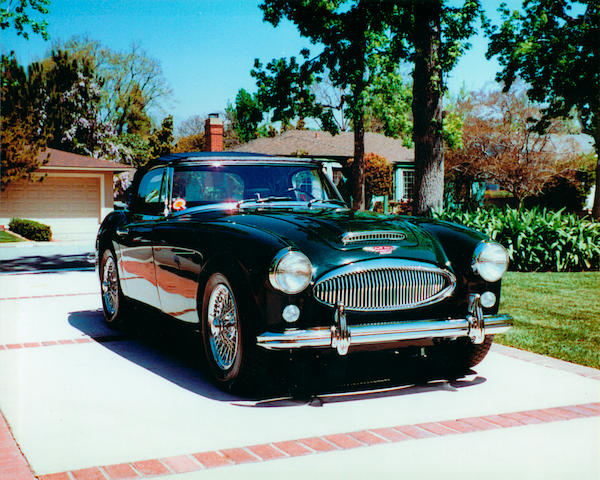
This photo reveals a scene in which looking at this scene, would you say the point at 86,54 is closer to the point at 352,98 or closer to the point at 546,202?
the point at 546,202

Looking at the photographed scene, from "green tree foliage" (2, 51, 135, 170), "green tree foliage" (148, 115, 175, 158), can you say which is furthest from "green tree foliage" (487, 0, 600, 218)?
"green tree foliage" (148, 115, 175, 158)

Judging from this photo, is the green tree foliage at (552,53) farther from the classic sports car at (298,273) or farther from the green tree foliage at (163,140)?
the green tree foliage at (163,140)

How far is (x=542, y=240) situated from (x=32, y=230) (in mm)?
20427

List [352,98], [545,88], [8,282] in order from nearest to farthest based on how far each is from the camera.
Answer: [8,282], [352,98], [545,88]

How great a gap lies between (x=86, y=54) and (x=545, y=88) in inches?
1583

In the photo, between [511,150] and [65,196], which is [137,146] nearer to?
[65,196]

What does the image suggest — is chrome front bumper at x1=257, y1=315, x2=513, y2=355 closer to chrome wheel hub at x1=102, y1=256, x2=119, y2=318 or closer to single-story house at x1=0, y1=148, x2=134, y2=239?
chrome wheel hub at x1=102, y1=256, x2=119, y2=318

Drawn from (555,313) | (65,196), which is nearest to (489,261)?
(555,313)

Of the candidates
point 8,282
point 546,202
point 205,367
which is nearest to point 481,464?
point 205,367

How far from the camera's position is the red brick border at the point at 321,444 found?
356cm

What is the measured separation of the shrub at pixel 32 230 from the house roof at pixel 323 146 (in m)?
13.9

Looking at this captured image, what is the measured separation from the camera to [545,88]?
66.3ft

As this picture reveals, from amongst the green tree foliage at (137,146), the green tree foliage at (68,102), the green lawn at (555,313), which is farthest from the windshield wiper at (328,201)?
the green tree foliage at (137,146)

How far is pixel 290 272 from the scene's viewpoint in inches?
178
